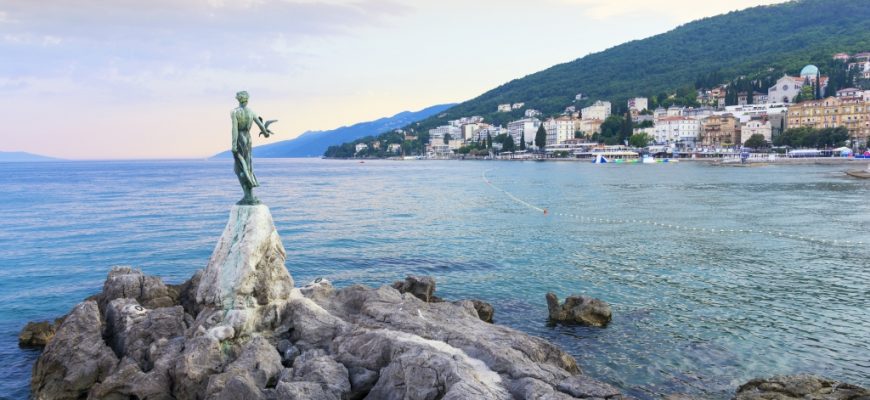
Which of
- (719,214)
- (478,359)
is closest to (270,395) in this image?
(478,359)

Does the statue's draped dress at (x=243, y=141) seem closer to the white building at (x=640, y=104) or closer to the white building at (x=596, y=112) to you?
the white building at (x=596, y=112)

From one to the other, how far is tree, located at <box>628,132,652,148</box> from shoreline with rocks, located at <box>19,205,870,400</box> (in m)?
144

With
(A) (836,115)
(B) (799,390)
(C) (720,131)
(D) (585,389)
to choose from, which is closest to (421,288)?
(D) (585,389)

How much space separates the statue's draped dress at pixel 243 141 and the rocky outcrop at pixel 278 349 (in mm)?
753

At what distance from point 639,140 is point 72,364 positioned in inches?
5875

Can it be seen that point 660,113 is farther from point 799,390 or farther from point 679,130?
point 799,390

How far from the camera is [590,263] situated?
23172 millimetres

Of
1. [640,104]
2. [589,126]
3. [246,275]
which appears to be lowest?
[246,275]

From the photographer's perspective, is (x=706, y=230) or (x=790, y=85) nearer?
(x=706, y=230)

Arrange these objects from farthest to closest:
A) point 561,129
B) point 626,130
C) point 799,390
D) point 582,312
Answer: point 561,129
point 626,130
point 582,312
point 799,390

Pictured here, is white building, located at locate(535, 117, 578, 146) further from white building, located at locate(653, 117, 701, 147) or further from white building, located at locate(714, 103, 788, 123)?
white building, located at locate(714, 103, 788, 123)

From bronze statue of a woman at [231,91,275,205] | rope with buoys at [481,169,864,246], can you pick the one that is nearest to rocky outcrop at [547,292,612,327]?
bronze statue of a woman at [231,91,275,205]

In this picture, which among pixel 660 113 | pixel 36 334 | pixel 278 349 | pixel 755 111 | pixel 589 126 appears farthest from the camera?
pixel 589 126

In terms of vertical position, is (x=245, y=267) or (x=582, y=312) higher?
(x=245, y=267)
